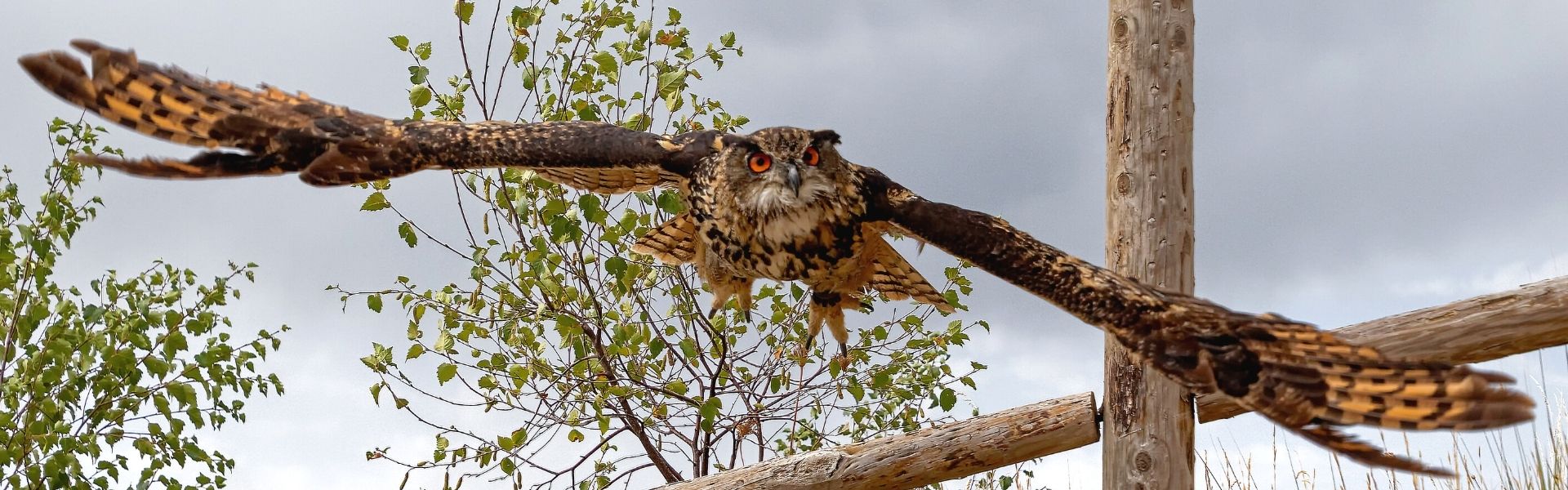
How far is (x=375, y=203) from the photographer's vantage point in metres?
4.84

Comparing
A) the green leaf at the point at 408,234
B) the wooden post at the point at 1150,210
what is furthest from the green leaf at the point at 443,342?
the wooden post at the point at 1150,210

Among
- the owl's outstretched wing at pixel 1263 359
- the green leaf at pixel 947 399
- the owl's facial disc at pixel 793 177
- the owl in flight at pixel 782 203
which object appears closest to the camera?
the owl's outstretched wing at pixel 1263 359

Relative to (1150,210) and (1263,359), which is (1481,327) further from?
(1263,359)

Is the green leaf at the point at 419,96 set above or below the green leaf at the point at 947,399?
above

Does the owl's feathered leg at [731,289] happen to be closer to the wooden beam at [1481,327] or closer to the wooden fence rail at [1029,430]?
the wooden fence rail at [1029,430]

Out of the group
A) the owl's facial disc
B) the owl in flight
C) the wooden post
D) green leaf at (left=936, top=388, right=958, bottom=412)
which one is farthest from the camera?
green leaf at (left=936, top=388, right=958, bottom=412)

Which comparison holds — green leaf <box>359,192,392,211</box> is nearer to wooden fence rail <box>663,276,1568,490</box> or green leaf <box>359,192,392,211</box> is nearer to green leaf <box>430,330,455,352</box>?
green leaf <box>430,330,455,352</box>

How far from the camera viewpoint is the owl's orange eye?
371cm

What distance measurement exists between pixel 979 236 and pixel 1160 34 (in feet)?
4.33

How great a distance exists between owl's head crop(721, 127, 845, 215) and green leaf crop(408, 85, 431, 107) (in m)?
1.71

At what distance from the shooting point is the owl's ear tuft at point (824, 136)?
3748 millimetres

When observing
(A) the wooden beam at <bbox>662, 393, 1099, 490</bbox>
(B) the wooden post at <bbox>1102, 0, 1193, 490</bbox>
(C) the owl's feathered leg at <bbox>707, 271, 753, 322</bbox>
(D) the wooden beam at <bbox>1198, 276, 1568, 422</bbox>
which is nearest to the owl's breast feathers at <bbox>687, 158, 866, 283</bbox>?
(C) the owl's feathered leg at <bbox>707, 271, 753, 322</bbox>

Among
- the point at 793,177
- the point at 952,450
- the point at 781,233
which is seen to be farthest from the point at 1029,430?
the point at 793,177

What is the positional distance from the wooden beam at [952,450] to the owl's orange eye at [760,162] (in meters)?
1.29
